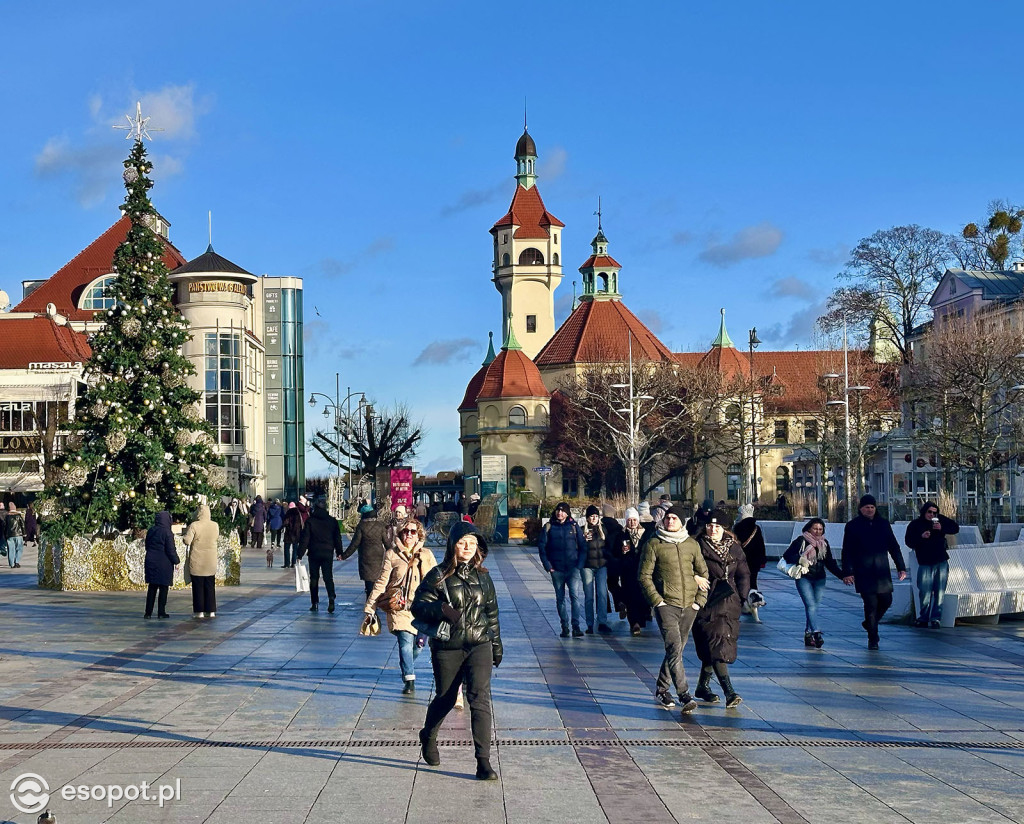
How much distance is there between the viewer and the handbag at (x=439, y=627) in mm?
8938

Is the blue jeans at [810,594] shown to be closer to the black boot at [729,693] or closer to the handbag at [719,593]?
the handbag at [719,593]

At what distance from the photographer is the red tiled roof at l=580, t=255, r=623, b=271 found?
113188 millimetres

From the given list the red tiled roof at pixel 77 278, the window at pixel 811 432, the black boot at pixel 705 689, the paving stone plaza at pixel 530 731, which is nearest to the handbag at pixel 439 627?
the paving stone plaza at pixel 530 731

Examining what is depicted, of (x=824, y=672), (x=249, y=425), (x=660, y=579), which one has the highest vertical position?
(x=249, y=425)

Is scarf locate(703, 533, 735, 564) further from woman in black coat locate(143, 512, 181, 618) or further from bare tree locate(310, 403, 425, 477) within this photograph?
bare tree locate(310, 403, 425, 477)

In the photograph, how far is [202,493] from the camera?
27562 mm

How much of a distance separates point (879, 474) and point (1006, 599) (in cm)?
6066

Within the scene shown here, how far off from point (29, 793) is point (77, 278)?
78.1 m

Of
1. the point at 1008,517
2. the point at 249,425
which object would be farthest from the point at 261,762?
the point at 249,425

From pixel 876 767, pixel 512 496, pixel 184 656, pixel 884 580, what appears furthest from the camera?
pixel 512 496

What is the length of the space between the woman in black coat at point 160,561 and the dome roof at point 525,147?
103 meters

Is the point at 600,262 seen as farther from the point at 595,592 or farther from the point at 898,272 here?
the point at 595,592

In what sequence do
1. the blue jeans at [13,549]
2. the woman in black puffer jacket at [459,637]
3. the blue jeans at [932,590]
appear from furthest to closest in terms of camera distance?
the blue jeans at [13,549] < the blue jeans at [932,590] < the woman in black puffer jacket at [459,637]

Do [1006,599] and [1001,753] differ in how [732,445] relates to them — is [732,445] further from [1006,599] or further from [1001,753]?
[1001,753]
